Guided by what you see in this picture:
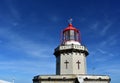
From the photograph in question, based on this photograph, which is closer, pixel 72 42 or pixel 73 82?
pixel 73 82

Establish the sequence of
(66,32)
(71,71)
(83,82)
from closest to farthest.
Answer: (83,82) < (71,71) < (66,32)

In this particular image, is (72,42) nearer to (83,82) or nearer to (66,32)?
(66,32)

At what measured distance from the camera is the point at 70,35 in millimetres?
32219

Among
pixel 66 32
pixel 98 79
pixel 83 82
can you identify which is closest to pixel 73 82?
pixel 83 82

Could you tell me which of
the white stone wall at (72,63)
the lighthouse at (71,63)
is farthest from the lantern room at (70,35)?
the white stone wall at (72,63)

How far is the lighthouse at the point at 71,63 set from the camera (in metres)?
27.4

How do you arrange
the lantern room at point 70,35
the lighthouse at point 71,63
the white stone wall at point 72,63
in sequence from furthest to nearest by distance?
the lantern room at point 70,35 → the white stone wall at point 72,63 → the lighthouse at point 71,63

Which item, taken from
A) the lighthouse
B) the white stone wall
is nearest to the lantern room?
the lighthouse

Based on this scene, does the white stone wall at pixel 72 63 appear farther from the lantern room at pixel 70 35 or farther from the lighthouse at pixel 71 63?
the lantern room at pixel 70 35

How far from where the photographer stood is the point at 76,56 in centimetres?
3034

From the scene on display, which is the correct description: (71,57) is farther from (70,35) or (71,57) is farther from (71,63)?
(70,35)

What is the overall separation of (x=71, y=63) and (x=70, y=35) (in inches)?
172

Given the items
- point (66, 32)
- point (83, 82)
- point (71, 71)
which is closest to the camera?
point (83, 82)

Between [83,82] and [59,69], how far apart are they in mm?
4758
